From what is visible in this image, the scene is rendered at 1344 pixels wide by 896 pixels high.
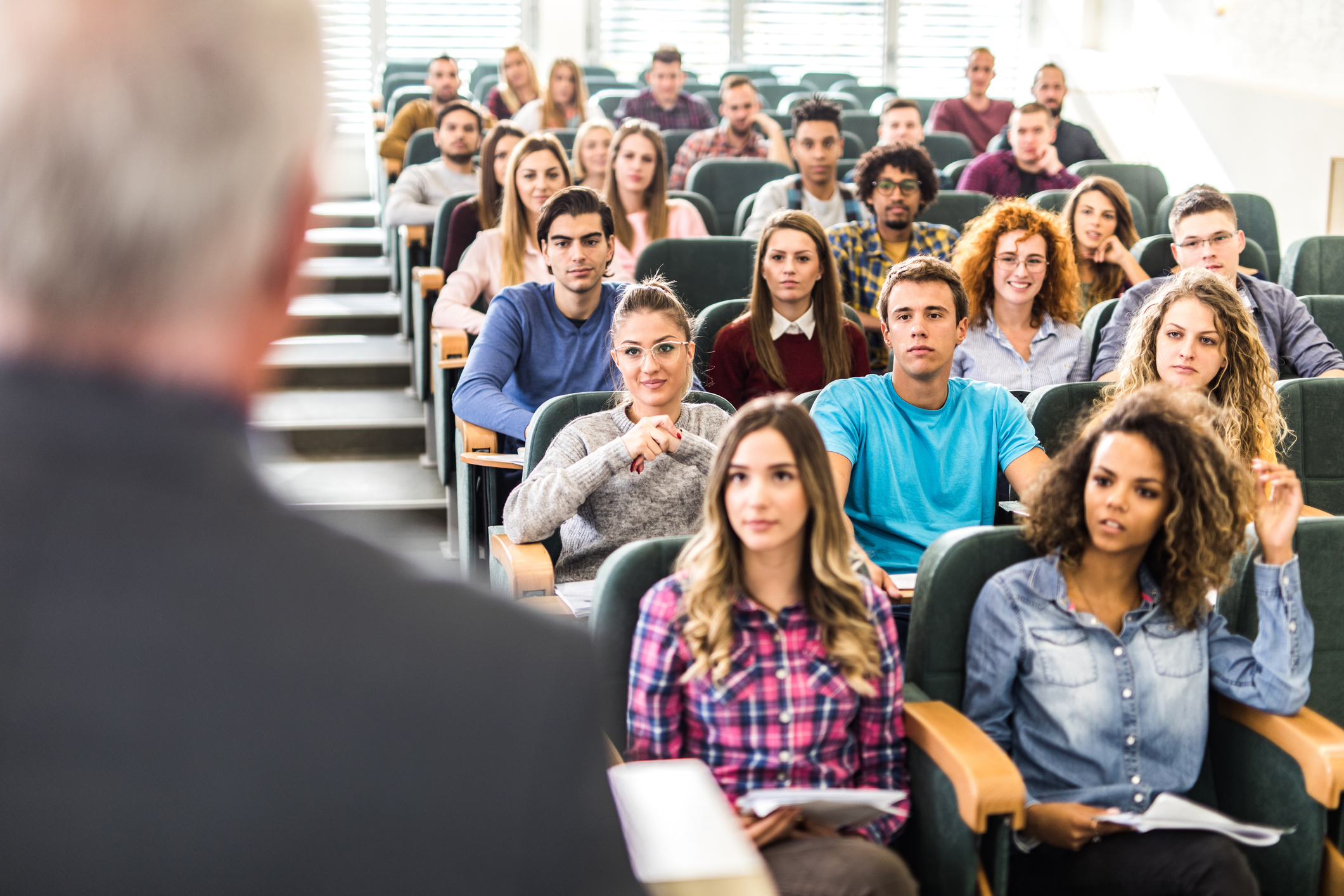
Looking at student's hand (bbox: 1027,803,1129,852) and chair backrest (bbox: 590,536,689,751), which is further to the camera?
chair backrest (bbox: 590,536,689,751)

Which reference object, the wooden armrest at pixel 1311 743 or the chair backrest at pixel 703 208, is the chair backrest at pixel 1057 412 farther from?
the chair backrest at pixel 703 208

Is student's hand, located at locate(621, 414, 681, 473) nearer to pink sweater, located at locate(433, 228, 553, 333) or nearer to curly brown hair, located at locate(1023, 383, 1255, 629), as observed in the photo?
curly brown hair, located at locate(1023, 383, 1255, 629)

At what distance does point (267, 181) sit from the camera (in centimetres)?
37

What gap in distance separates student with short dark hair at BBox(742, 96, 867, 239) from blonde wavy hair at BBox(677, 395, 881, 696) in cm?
278

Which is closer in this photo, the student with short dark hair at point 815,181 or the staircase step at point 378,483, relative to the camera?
the staircase step at point 378,483

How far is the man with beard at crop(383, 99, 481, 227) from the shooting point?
4902mm

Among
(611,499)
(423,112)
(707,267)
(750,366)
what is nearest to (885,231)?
(707,267)

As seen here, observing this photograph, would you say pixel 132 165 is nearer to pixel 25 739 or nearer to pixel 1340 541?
pixel 25 739

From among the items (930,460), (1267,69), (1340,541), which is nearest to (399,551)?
(1340,541)

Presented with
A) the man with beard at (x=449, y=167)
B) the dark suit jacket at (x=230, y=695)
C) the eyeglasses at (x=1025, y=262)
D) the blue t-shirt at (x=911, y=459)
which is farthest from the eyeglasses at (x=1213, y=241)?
the dark suit jacket at (x=230, y=695)

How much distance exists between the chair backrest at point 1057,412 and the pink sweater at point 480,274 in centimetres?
158

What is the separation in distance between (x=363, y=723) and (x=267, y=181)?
0.17 meters

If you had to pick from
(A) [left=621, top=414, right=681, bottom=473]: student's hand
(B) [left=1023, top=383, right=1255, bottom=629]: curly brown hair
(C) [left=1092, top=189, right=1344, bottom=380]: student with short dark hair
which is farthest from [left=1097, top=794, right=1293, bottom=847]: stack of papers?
(C) [left=1092, top=189, right=1344, bottom=380]: student with short dark hair

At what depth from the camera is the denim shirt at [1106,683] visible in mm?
1639
